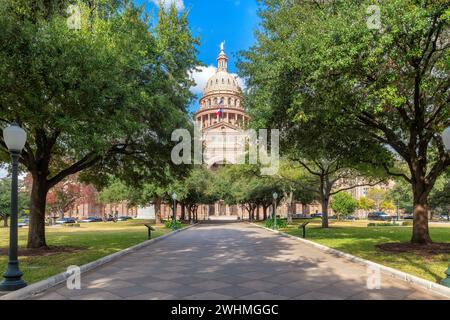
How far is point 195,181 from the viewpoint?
54000 mm

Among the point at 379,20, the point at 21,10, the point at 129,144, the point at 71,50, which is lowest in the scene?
the point at 129,144

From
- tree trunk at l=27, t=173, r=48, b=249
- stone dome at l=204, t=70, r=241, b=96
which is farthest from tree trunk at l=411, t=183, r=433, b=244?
stone dome at l=204, t=70, r=241, b=96

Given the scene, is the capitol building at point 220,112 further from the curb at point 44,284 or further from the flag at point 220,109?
the curb at point 44,284

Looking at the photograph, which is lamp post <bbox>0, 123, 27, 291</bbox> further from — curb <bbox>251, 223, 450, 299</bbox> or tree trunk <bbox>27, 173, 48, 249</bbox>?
curb <bbox>251, 223, 450, 299</bbox>

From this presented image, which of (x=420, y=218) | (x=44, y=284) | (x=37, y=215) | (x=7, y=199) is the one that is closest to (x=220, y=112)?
(x=7, y=199)

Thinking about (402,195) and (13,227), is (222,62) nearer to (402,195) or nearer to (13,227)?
(402,195)

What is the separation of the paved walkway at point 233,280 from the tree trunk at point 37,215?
213 inches

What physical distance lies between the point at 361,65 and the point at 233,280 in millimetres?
7851

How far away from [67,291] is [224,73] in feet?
423

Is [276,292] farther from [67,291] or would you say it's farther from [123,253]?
[123,253]

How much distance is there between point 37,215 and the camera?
17.2m
